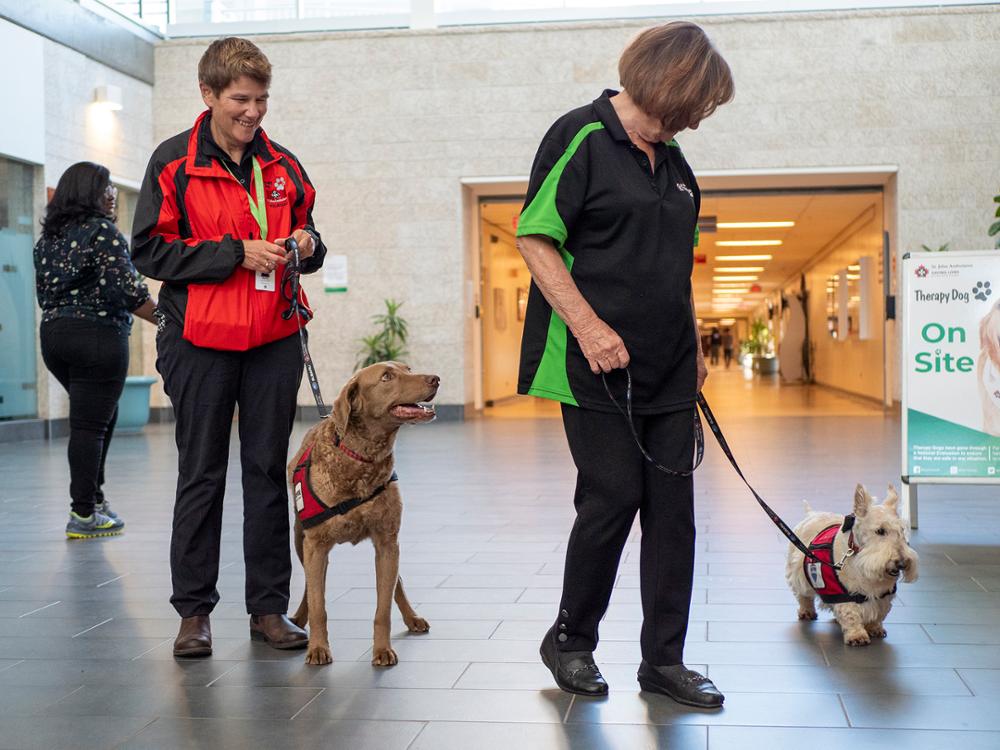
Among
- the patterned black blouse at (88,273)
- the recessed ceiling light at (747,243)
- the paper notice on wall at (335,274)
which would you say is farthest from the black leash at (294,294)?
the recessed ceiling light at (747,243)

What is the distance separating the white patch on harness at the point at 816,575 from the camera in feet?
11.5

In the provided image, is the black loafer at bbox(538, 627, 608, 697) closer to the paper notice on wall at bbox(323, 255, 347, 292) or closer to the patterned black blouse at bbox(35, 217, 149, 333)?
the patterned black blouse at bbox(35, 217, 149, 333)

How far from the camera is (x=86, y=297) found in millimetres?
5348

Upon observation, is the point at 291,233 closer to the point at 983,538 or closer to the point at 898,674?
the point at 898,674

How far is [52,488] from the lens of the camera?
7.57 meters

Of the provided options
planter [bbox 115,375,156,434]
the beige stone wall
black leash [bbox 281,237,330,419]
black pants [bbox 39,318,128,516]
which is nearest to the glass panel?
planter [bbox 115,375,156,434]

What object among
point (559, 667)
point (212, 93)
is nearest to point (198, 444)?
point (212, 93)

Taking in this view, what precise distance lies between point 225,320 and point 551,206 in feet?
3.55

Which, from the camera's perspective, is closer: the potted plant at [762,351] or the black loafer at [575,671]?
the black loafer at [575,671]

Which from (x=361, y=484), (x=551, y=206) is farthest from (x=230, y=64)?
(x=361, y=484)

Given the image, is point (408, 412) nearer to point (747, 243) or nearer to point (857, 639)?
point (857, 639)

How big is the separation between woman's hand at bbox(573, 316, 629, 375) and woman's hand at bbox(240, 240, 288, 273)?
1023 mm

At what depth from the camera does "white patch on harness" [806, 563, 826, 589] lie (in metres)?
3.49

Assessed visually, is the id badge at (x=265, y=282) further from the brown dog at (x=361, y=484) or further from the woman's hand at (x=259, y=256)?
the brown dog at (x=361, y=484)
